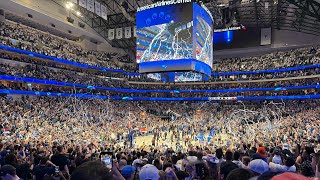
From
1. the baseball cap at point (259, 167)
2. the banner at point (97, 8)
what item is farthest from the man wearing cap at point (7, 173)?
the banner at point (97, 8)

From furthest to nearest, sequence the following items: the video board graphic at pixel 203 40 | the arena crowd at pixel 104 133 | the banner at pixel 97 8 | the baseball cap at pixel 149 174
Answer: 1. the banner at pixel 97 8
2. the video board graphic at pixel 203 40
3. the arena crowd at pixel 104 133
4. the baseball cap at pixel 149 174

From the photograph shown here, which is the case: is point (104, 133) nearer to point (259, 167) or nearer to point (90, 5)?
point (90, 5)

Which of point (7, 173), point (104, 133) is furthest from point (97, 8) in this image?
point (7, 173)

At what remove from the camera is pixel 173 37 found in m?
31.2

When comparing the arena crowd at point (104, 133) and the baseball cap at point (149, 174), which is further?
the arena crowd at point (104, 133)

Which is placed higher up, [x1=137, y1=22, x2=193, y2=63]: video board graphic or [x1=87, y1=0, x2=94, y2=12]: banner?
[x1=87, y1=0, x2=94, y2=12]: banner

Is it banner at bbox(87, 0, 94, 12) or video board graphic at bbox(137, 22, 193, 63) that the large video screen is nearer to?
video board graphic at bbox(137, 22, 193, 63)

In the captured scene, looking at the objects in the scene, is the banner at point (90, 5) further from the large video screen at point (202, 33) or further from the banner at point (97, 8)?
the large video screen at point (202, 33)

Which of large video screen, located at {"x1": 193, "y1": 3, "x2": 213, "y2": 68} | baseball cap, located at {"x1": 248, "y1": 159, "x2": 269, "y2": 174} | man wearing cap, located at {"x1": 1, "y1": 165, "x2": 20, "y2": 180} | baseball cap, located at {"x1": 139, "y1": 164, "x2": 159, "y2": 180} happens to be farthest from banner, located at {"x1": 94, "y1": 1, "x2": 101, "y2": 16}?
baseball cap, located at {"x1": 139, "y1": 164, "x2": 159, "y2": 180}

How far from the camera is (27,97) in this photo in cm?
4038

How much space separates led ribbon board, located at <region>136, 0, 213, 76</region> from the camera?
30.6 m

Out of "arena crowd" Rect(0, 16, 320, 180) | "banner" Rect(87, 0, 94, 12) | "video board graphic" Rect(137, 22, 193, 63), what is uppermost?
"banner" Rect(87, 0, 94, 12)

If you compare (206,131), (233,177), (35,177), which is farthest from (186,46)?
(233,177)

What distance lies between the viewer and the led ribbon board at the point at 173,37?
30578 millimetres
